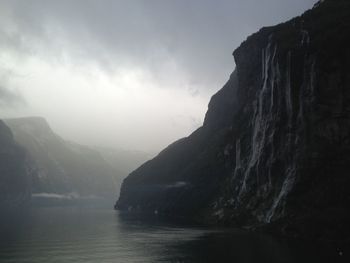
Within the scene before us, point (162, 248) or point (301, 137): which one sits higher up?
point (301, 137)

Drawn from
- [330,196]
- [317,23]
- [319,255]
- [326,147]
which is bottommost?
[319,255]

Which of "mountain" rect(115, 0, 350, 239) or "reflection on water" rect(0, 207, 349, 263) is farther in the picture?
"mountain" rect(115, 0, 350, 239)

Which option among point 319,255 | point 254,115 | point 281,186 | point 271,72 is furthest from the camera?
point 254,115

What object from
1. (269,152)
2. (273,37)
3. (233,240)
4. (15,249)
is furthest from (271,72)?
(15,249)

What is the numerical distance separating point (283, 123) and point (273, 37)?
31.6 m

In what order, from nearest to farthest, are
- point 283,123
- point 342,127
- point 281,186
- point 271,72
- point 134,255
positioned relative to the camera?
point 134,255 → point 342,127 → point 281,186 → point 283,123 → point 271,72

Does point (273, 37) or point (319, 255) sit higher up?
point (273, 37)

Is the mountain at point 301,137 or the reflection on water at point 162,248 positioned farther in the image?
the mountain at point 301,137

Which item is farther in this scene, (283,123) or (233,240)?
(283,123)

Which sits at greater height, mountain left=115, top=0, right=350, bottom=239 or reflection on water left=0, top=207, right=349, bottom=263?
mountain left=115, top=0, right=350, bottom=239

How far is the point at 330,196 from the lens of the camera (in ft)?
378

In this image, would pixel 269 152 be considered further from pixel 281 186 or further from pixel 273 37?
pixel 273 37

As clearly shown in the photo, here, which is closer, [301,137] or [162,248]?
[162,248]

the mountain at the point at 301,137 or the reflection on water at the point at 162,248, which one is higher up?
the mountain at the point at 301,137
